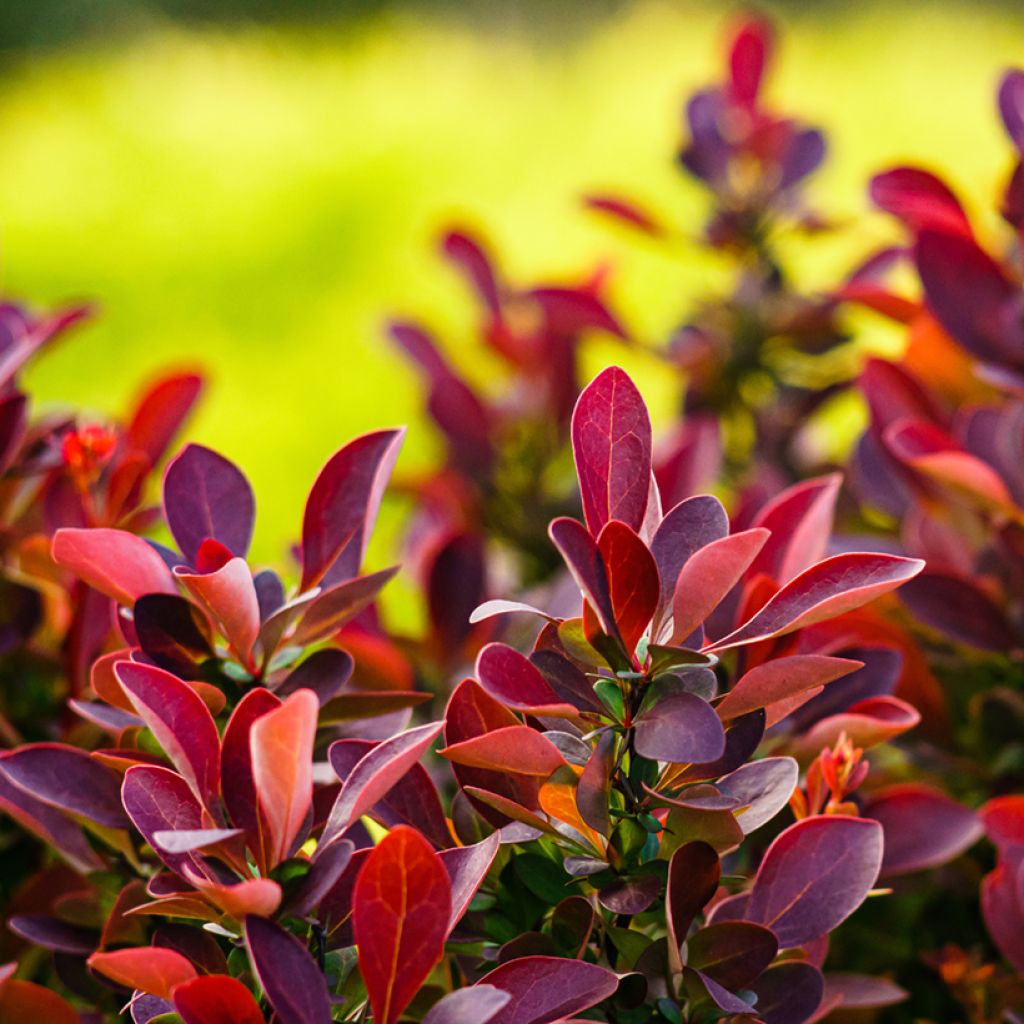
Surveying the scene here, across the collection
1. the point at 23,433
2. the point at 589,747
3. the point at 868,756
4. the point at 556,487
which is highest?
the point at 23,433

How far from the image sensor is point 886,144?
4.91 m

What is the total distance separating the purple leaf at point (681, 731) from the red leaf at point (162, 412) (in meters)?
0.64

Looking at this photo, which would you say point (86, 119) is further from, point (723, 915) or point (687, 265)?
point (723, 915)

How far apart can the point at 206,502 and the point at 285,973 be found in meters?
0.34

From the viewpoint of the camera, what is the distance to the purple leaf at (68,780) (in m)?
0.79

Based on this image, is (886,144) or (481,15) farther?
(481,15)

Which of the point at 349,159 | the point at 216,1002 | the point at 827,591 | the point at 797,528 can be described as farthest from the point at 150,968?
the point at 349,159

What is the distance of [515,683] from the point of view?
0.68m

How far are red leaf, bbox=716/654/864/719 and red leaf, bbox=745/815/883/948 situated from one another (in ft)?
0.25

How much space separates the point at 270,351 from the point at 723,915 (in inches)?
131

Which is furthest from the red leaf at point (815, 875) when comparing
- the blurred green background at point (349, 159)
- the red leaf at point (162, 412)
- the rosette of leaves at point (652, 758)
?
the blurred green background at point (349, 159)

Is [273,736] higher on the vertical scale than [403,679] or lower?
higher

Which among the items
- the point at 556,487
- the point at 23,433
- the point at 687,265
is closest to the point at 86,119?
the point at 687,265

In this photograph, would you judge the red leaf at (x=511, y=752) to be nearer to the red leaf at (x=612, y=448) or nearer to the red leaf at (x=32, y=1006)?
the red leaf at (x=612, y=448)
